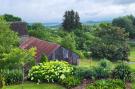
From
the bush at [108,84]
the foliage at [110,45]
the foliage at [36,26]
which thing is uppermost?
the foliage at [36,26]

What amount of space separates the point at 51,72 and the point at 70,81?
1952 mm

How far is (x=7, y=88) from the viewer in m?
25.3

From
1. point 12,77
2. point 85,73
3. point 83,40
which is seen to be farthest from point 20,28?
point 85,73

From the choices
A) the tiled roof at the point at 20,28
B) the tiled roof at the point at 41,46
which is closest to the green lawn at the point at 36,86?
the tiled roof at the point at 41,46

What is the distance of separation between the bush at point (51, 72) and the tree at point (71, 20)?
67927mm

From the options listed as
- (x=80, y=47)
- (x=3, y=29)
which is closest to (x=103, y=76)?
(x=3, y=29)

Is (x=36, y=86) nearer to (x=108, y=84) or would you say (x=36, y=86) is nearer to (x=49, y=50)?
(x=108, y=84)

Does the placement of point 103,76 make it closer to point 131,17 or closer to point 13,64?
point 13,64

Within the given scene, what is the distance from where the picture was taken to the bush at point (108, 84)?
23.7m

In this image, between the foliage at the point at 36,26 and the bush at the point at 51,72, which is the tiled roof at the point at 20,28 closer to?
the foliage at the point at 36,26

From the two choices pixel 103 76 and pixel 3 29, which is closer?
pixel 103 76

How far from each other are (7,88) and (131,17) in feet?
298

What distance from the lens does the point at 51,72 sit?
26.4m

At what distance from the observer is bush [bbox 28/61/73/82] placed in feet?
85.9
